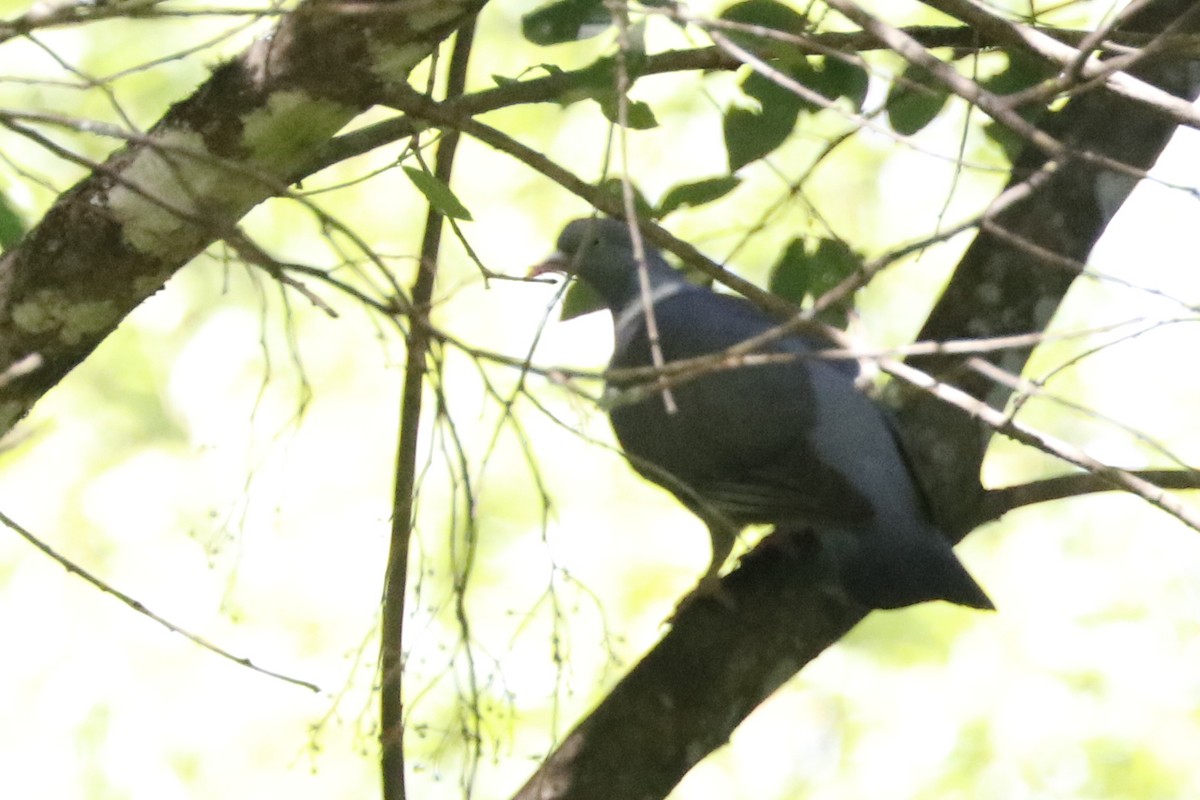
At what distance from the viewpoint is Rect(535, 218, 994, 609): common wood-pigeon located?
254 cm

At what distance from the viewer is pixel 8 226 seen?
212 centimetres

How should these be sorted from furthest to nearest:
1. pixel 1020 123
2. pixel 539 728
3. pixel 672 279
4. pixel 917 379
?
pixel 539 728 < pixel 672 279 < pixel 917 379 < pixel 1020 123

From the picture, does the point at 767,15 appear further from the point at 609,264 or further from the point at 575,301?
the point at 609,264

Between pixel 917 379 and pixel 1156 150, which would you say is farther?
pixel 1156 150

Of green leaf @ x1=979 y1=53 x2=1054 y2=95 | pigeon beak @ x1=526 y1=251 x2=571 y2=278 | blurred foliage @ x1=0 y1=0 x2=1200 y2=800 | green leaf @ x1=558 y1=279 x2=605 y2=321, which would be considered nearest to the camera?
green leaf @ x1=979 y1=53 x2=1054 y2=95

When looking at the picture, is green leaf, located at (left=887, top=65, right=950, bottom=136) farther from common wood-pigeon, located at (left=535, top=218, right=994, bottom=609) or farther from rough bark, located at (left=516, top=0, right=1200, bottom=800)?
common wood-pigeon, located at (left=535, top=218, right=994, bottom=609)

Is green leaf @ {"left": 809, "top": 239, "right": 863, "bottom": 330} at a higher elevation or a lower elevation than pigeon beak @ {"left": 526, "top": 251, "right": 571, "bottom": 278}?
lower

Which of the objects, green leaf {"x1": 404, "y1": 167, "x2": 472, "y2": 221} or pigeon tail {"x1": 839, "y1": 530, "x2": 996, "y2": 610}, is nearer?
green leaf {"x1": 404, "y1": 167, "x2": 472, "y2": 221}

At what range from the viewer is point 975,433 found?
2.75 meters

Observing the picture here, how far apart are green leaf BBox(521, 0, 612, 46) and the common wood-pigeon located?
46 cm

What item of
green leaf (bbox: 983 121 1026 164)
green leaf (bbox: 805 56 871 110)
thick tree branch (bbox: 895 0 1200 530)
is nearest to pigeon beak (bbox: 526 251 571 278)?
thick tree branch (bbox: 895 0 1200 530)

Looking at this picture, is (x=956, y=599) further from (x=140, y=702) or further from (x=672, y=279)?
(x=140, y=702)

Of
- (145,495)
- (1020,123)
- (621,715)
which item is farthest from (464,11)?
(145,495)

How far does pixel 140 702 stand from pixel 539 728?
1.44 m
